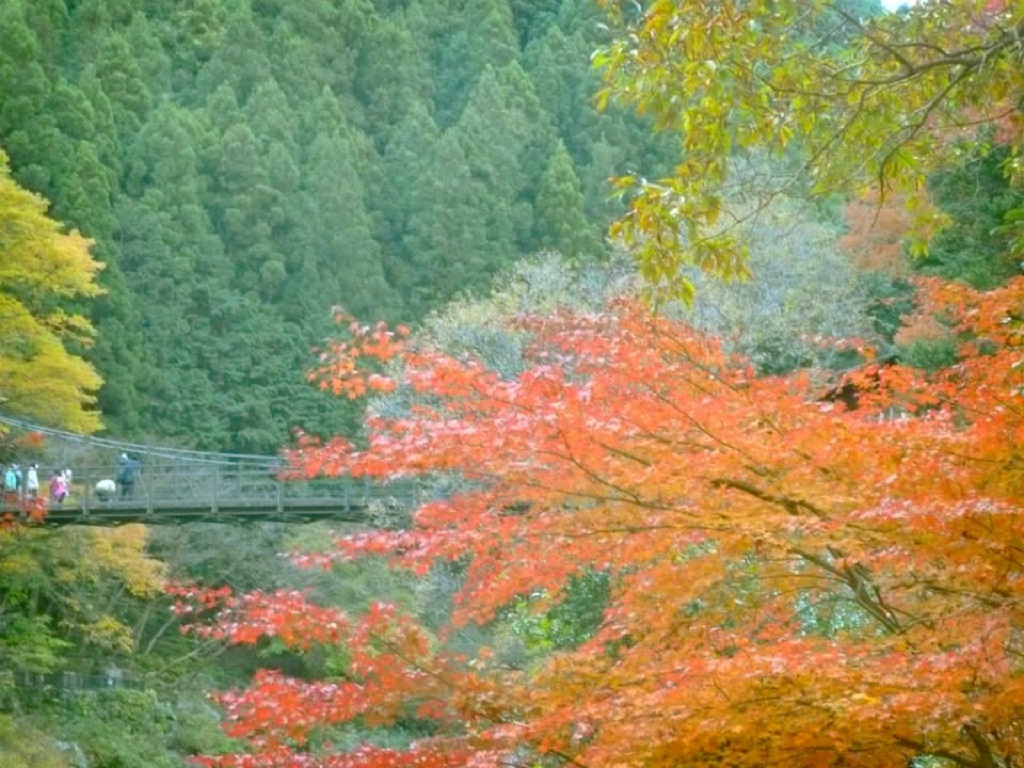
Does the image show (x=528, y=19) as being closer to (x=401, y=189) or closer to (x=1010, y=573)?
(x=401, y=189)

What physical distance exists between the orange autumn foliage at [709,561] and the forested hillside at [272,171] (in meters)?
14.4

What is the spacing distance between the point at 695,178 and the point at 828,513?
133 cm

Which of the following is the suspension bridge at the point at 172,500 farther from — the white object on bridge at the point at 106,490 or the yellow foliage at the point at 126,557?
the yellow foliage at the point at 126,557

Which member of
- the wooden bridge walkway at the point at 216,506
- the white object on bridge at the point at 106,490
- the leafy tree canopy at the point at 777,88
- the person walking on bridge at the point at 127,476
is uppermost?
the person walking on bridge at the point at 127,476

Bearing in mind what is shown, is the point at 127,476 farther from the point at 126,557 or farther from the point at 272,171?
the point at 272,171

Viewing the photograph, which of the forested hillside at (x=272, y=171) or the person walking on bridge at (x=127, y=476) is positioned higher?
the forested hillside at (x=272, y=171)

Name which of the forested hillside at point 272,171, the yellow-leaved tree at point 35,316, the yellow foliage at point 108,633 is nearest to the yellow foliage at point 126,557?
the yellow foliage at point 108,633

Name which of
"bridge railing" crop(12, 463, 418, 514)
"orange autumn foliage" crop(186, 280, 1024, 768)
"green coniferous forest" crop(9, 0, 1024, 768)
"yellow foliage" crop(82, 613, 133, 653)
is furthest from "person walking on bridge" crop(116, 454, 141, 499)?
"orange autumn foliage" crop(186, 280, 1024, 768)

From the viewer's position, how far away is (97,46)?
24703 mm

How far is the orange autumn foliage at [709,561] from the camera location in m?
4.34

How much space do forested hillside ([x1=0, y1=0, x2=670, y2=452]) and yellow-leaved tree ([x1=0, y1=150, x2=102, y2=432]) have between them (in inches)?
157

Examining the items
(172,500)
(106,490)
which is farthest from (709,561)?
(106,490)

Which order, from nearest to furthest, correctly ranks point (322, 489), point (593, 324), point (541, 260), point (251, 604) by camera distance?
point (251, 604) → point (593, 324) → point (322, 489) → point (541, 260)

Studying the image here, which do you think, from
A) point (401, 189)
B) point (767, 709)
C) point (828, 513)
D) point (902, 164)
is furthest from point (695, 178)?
point (401, 189)
